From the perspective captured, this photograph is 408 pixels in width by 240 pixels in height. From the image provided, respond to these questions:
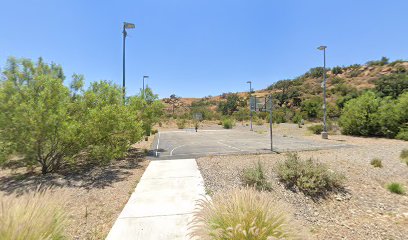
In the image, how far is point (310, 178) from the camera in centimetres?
745

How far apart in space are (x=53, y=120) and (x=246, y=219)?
7.40m

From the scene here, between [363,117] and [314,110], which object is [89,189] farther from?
[314,110]

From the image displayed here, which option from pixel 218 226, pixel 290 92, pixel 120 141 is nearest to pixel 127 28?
pixel 120 141

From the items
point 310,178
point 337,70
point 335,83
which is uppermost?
point 337,70

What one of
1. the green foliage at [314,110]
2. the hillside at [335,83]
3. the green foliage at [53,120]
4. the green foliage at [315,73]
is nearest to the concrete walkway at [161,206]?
the green foliage at [53,120]

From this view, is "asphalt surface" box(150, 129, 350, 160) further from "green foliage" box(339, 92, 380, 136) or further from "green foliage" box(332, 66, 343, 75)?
"green foliage" box(332, 66, 343, 75)

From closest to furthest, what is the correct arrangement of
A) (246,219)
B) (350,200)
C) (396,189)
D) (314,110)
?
(246,219) < (350,200) < (396,189) < (314,110)

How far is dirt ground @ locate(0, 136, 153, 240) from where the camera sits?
16.2ft

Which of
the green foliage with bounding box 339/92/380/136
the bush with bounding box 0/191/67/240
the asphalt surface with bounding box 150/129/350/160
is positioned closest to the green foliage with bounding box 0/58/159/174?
the asphalt surface with bounding box 150/129/350/160

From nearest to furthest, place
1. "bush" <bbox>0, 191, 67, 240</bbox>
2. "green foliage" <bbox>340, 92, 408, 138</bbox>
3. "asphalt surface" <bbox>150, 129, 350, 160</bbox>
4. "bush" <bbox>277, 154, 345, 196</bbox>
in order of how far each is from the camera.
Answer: "bush" <bbox>0, 191, 67, 240</bbox> < "bush" <bbox>277, 154, 345, 196</bbox> < "asphalt surface" <bbox>150, 129, 350, 160</bbox> < "green foliage" <bbox>340, 92, 408, 138</bbox>

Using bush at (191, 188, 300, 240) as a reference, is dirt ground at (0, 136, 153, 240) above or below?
below

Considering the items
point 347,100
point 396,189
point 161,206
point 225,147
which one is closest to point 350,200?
point 396,189

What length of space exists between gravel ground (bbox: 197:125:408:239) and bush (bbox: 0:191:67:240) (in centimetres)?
423

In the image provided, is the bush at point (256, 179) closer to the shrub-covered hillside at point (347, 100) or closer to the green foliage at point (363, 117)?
the shrub-covered hillside at point (347, 100)
